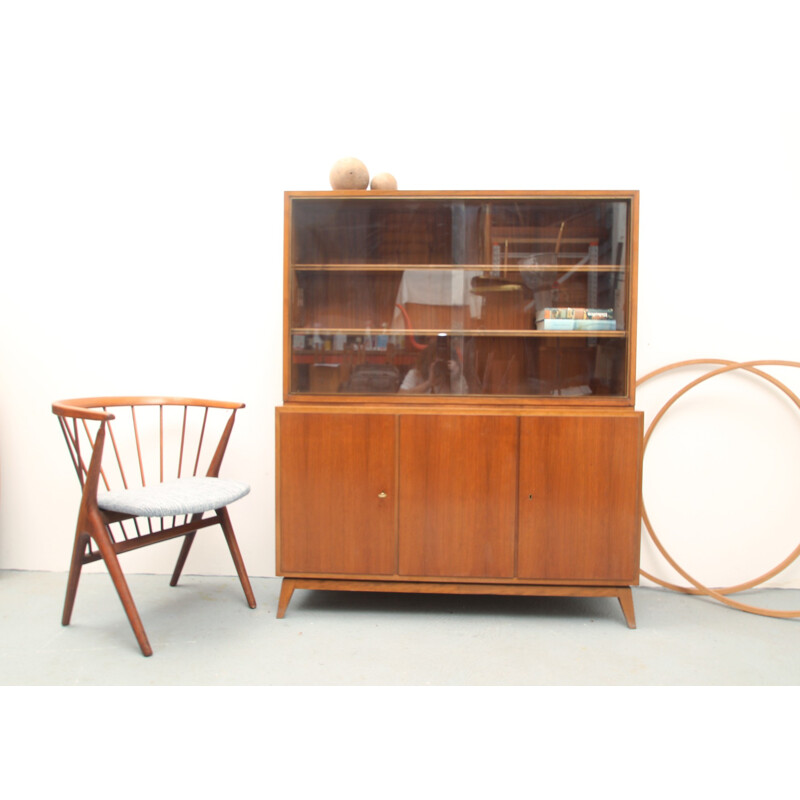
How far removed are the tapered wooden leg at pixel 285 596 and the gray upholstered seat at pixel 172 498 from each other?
398 millimetres

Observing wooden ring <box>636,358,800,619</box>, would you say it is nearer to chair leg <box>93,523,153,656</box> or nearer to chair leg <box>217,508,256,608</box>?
chair leg <box>217,508,256,608</box>

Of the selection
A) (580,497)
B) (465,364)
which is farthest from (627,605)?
(465,364)

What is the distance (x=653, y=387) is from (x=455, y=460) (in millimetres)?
1032

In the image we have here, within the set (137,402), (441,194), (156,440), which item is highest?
(441,194)

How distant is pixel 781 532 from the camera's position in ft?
7.89

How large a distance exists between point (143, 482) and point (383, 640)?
1209 millimetres

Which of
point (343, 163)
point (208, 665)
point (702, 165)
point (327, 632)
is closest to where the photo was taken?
point (208, 665)

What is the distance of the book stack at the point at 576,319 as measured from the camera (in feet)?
7.08

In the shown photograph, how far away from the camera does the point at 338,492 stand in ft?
6.80

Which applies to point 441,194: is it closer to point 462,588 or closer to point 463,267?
point 463,267

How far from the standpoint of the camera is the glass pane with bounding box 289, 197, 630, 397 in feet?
7.09

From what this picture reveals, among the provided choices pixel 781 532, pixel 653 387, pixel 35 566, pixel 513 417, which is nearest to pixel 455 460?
pixel 513 417

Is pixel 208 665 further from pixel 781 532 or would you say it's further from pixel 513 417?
pixel 781 532

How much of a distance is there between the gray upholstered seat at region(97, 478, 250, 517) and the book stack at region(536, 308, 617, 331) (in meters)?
1.36
